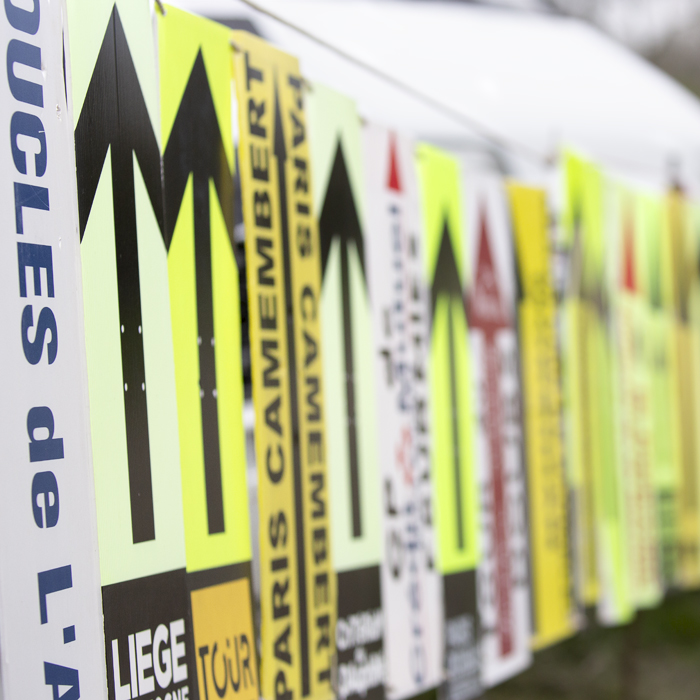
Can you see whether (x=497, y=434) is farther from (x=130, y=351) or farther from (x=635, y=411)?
(x=130, y=351)

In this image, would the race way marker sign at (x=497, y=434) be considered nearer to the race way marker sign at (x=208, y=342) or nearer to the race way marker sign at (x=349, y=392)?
the race way marker sign at (x=349, y=392)

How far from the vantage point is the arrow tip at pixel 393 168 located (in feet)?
4.48

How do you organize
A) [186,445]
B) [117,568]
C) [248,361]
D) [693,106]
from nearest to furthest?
1. [117,568]
2. [186,445]
3. [248,361]
4. [693,106]

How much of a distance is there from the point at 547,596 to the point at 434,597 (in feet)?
1.38

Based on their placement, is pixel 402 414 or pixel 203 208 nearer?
pixel 203 208

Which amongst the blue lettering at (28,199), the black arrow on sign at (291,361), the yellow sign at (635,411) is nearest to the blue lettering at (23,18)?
the blue lettering at (28,199)

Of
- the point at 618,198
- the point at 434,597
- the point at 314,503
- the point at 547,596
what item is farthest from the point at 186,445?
the point at 618,198

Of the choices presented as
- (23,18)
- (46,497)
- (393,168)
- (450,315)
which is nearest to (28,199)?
(23,18)

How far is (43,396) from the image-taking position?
2.52ft

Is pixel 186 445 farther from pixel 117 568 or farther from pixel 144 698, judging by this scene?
pixel 144 698

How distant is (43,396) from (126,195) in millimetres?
252

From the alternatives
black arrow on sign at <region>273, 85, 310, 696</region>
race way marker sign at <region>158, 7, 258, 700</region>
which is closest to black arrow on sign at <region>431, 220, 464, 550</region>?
black arrow on sign at <region>273, 85, 310, 696</region>

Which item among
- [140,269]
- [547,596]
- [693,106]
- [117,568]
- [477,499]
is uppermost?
[693,106]

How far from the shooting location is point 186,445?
0.97 meters
